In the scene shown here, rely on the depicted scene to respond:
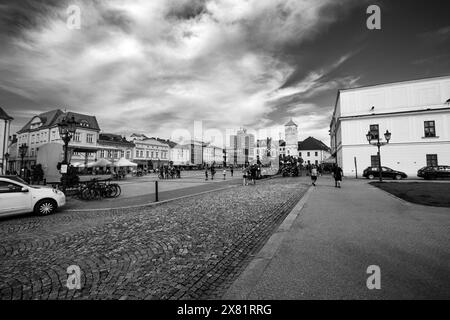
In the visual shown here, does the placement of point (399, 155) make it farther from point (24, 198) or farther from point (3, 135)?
point (3, 135)

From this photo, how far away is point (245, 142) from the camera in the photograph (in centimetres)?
13450

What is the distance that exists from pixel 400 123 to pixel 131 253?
3879 cm

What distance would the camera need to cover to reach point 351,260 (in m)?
3.87

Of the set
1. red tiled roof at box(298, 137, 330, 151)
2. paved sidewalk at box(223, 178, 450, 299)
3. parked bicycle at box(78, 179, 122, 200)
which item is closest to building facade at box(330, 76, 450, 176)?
paved sidewalk at box(223, 178, 450, 299)

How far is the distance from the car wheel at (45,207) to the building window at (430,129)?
40884 mm

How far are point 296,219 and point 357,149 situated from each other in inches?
1256

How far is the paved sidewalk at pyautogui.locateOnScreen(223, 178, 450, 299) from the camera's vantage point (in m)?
2.91

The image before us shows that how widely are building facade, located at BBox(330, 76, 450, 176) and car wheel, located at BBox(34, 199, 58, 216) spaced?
32505 mm

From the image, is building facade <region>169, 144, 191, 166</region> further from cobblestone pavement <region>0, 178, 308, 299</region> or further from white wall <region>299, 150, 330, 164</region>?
cobblestone pavement <region>0, 178, 308, 299</region>

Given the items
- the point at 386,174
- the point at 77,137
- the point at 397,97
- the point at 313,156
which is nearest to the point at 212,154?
the point at 313,156
